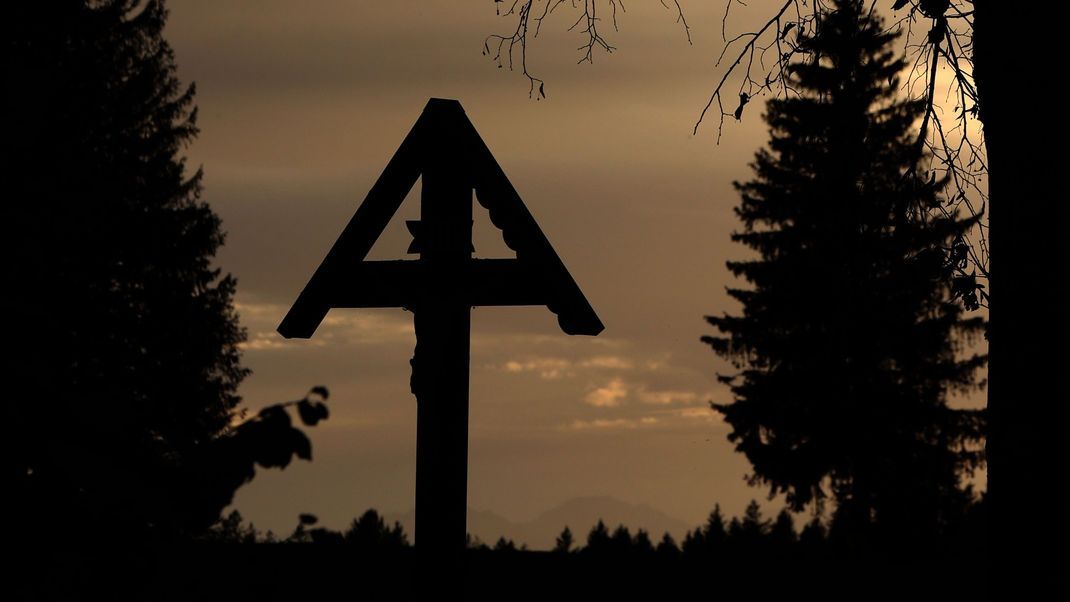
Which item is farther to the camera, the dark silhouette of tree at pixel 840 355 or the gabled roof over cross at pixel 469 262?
the dark silhouette of tree at pixel 840 355

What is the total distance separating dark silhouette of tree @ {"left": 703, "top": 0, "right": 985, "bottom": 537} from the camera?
2781 centimetres

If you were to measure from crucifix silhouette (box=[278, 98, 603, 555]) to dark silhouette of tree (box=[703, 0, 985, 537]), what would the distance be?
21.6 meters

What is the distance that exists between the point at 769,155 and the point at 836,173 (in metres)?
2.47

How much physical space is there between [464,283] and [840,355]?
2301cm

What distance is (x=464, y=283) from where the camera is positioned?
6.41 meters

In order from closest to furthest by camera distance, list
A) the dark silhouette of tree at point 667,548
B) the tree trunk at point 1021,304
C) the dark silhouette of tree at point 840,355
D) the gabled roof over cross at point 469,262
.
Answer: the tree trunk at point 1021,304 → the gabled roof over cross at point 469,262 → the dark silhouette of tree at point 667,548 → the dark silhouette of tree at point 840,355

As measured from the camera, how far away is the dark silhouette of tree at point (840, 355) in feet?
91.2

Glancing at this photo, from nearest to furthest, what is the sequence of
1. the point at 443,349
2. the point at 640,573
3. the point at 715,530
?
1. the point at 443,349
2. the point at 640,573
3. the point at 715,530

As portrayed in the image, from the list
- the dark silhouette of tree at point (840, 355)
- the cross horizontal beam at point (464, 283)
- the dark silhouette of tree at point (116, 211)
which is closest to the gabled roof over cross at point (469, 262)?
the cross horizontal beam at point (464, 283)

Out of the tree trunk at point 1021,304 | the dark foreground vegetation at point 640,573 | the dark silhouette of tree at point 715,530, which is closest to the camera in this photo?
the tree trunk at point 1021,304

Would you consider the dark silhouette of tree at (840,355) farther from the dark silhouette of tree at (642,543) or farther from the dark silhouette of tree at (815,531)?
the dark silhouette of tree at (642,543)

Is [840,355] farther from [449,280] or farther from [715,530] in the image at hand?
[449,280]

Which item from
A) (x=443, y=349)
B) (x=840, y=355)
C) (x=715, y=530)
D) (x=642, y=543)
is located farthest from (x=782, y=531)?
(x=443, y=349)

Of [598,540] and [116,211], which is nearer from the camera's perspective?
[598,540]
